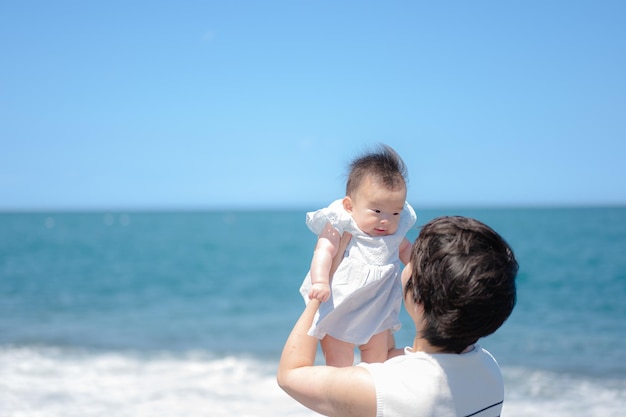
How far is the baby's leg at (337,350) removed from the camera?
8.00 feet

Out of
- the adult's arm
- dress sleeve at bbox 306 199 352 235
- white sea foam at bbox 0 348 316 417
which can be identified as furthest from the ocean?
the adult's arm

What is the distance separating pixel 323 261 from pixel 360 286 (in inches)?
6.6

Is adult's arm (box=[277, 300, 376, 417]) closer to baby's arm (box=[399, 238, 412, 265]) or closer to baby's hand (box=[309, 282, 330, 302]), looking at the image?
baby's hand (box=[309, 282, 330, 302])

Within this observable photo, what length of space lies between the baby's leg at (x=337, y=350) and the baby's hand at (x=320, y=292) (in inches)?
8.5

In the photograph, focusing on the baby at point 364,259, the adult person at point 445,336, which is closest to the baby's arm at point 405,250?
the baby at point 364,259

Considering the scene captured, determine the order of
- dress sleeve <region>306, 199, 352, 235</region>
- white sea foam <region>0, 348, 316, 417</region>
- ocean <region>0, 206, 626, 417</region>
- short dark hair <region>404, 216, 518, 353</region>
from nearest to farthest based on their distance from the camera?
1. short dark hair <region>404, 216, 518, 353</region>
2. dress sleeve <region>306, 199, 352, 235</region>
3. white sea foam <region>0, 348, 316, 417</region>
4. ocean <region>0, 206, 626, 417</region>

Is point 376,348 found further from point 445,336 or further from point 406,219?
point 445,336

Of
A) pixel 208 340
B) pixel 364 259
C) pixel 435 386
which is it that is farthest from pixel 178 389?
pixel 435 386

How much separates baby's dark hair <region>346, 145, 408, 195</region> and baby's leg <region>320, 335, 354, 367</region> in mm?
584

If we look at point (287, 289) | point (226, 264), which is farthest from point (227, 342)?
point (226, 264)

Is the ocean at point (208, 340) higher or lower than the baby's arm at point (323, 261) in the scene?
lower

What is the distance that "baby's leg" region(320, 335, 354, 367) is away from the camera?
2.44m

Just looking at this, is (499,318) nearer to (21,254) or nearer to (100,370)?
(100,370)

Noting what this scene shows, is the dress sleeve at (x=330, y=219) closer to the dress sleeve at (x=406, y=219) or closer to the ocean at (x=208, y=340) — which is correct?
the dress sleeve at (x=406, y=219)
